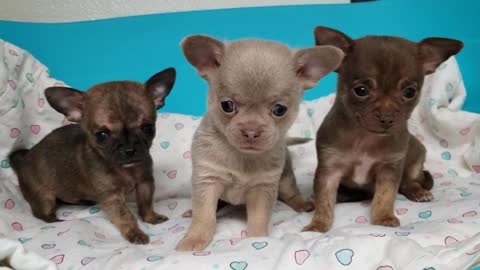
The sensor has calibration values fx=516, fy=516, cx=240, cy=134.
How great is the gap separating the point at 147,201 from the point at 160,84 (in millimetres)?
732

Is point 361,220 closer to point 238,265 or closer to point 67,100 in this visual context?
point 238,265

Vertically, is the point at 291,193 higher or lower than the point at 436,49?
lower

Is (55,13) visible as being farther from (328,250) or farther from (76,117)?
(328,250)

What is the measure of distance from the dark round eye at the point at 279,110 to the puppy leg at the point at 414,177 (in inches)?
46.6

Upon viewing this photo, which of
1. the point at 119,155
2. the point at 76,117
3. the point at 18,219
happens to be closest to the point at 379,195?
the point at 119,155

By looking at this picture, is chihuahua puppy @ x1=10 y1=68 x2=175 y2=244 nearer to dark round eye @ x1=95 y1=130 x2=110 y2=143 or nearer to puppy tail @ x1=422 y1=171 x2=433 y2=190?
dark round eye @ x1=95 y1=130 x2=110 y2=143

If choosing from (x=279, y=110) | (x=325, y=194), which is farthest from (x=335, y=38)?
(x=325, y=194)

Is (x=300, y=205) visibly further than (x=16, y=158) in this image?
No

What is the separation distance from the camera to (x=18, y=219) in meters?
3.11

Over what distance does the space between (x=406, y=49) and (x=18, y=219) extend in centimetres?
246

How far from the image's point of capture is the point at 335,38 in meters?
2.84

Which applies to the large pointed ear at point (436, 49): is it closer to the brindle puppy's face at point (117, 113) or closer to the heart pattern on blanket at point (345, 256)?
the heart pattern on blanket at point (345, 256)

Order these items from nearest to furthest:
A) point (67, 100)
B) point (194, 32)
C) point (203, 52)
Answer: point (203, 52)
point (67, 100)
point (194, 32)

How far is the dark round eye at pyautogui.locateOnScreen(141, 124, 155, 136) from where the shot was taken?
2.96 m
